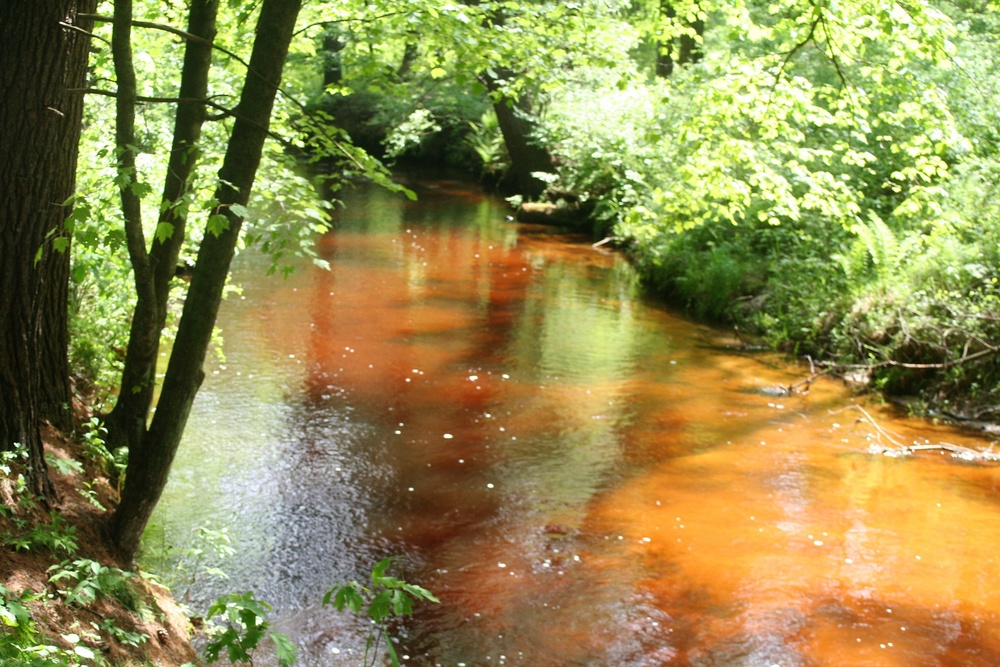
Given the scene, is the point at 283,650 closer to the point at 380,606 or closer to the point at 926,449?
the point at 380,606

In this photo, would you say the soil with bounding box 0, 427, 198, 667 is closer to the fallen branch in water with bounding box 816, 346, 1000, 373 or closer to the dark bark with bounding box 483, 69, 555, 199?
the fallen branch in water with bounding box 816, 346, 1000, 373

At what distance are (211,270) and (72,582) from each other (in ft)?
5.15

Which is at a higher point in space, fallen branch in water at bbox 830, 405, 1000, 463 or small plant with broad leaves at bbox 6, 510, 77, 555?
small plant with broad leaves at bbox 6, 510, 77, 555

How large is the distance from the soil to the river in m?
0.62

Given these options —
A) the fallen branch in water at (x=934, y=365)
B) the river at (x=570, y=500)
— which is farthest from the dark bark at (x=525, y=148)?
the fallen branch in water at (x=934, y=365)

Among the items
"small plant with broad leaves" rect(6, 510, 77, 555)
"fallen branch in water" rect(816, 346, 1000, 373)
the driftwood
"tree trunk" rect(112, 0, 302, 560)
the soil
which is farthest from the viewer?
the driftwood

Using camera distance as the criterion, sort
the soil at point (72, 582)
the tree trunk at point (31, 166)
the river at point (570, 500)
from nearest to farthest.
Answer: the soil at point (72, 582) → the tree trunk at point (31, 166) → the river at point (570, 500)

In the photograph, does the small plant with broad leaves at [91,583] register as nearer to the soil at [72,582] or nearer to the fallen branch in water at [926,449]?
the soil at [72,582]

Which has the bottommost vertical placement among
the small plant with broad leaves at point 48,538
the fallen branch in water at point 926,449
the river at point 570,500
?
the river at point 570,500

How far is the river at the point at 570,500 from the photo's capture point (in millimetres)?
5832

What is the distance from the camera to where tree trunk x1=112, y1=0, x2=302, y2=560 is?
14.7ft

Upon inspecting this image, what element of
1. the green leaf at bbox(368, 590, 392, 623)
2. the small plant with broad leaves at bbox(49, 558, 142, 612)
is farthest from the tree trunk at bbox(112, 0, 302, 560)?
the green leaf at bbox(368, 590, 392, 623)

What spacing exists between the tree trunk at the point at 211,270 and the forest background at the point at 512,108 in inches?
0.5

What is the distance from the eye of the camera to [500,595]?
6.12 metres
